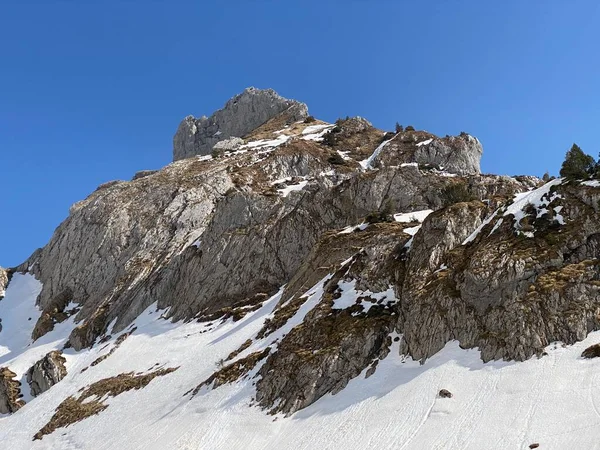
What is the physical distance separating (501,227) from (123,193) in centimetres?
7797

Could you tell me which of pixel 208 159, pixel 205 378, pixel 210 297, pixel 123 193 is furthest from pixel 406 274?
pixel 208 159

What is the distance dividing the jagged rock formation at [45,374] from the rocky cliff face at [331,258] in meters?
0.30

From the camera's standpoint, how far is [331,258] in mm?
47688

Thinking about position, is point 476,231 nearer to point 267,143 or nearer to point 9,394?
point 9,394

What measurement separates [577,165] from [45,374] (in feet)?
192

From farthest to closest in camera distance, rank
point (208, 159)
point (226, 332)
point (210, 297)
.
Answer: point (208, 159) < point (210, 297) < point (226, 332)

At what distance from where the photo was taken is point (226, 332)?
4588 centimetres

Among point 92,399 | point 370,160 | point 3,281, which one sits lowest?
point 92,399

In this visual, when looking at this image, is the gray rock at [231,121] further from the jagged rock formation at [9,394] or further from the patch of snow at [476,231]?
the patch of snow at [476,231]

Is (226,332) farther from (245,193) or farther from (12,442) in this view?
(245,193)

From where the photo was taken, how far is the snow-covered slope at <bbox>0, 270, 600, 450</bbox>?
1977 centimetres

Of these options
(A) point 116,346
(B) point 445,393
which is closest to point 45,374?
(A) point 116,346

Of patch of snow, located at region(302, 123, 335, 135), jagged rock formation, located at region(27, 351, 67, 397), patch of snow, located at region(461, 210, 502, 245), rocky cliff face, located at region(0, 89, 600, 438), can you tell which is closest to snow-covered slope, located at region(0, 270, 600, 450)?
rocky cliff face, located at region(0, 89, 600, 438)

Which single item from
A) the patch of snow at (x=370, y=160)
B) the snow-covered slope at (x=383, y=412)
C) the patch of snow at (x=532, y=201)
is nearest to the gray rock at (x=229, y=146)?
the patch of snow at (x=370, y=160)
